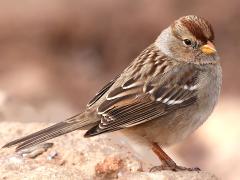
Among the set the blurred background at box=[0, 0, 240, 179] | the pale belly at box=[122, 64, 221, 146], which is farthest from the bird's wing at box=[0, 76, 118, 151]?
the blurred background at box=[0, 0, 240, 179]

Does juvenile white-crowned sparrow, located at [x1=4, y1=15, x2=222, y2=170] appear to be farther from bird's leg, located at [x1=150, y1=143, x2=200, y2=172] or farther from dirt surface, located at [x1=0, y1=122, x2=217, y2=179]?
dirt surface, located at [x1=0, y1=122, x2=217, y2=179]

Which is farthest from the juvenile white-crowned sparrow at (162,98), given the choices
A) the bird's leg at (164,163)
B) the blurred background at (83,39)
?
the blurred background at (83,39)

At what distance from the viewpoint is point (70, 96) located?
13445 mm

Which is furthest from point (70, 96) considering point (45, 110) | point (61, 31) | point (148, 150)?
point (148, 150)

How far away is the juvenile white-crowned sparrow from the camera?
24.5 feet

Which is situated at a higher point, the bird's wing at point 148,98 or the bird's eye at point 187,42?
the bird's eye at point 187,42

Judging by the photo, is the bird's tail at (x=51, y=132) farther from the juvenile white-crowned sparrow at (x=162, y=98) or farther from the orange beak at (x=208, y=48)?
the orange beak at (x=208, y=48)

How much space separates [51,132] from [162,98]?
1.04 meters

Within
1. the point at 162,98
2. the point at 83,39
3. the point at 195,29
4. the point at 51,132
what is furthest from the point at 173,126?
the point at 83,39

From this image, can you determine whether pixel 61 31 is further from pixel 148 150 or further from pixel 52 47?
pixel 148 150

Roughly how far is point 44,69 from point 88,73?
755mm

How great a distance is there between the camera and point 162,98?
25.3ft

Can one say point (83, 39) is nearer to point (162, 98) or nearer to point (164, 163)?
point (162, 98)

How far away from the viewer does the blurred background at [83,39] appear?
540 inches
